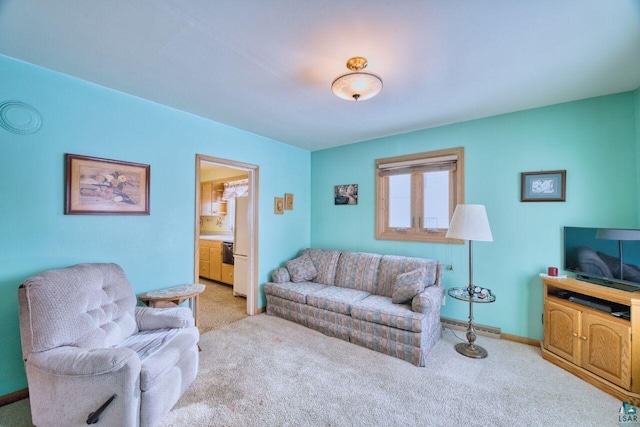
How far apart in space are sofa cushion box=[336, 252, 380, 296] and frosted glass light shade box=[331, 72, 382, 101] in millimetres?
2261

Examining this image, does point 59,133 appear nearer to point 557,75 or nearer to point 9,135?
point 9,135

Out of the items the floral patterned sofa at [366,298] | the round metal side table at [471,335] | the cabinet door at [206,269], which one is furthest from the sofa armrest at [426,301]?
the cabinet door at [206,269]

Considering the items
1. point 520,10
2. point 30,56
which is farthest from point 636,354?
point 30,56

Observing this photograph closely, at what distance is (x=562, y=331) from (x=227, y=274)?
505 cm

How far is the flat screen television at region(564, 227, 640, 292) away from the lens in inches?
85.3

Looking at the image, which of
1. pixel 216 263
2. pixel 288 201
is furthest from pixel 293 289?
pixel 216 263

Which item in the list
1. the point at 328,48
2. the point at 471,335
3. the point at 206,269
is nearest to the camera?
the point at 328,48

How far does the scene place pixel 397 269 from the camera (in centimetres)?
333

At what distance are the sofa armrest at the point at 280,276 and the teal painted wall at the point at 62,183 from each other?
47.0 inches

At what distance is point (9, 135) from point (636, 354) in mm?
4942

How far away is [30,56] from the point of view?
193 centimetres

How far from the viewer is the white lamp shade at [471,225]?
8.41 ft

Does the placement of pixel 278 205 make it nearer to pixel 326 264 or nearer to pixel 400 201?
pixel 326 264

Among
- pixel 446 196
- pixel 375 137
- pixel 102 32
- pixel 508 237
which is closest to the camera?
pixel 102 32
